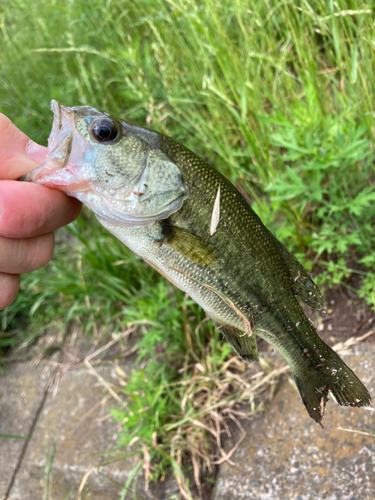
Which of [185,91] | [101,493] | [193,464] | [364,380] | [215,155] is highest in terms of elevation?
[185,91]

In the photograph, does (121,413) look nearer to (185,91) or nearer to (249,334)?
(249,334)

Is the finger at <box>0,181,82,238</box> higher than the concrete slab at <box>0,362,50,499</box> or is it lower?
higher

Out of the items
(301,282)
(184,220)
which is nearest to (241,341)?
(301,282)

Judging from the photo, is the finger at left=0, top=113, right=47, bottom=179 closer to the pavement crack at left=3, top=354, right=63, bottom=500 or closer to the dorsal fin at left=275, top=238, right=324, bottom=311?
the dorsal fin at left=275, top=238, right=324, bottom=311

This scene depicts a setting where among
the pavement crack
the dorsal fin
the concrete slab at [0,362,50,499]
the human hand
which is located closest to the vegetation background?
the concrete slab at [0,362,50,499]

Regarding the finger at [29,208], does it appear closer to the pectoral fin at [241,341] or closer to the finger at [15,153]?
the finger at [15,153]

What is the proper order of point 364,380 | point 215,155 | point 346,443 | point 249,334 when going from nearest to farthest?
point 249,334 < point 346,443 < point 364,380 < point 215,155

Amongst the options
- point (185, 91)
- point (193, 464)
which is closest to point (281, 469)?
point (193, 464)
